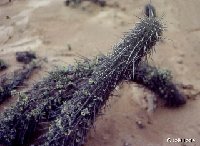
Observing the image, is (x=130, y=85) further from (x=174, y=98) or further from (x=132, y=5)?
(x=132, y=5)

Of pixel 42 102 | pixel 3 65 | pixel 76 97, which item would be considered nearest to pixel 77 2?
pixel 3 65

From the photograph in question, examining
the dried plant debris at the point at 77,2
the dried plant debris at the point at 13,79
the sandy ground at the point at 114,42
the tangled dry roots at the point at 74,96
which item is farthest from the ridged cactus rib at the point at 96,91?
the dried plant debris at the point at 77,2

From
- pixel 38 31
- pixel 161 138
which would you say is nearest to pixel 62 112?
pixel 161 138

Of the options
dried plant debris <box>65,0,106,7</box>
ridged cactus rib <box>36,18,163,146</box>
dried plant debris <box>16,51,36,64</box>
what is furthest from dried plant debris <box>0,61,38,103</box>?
dried plant debris <box>65,0,106,7</box>

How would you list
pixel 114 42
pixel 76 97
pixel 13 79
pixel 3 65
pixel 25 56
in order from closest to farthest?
1. pixel 76 97
2. pixel 13 79
3. pixel 3 65
4. pixel 25 56
5. pixel 114 42

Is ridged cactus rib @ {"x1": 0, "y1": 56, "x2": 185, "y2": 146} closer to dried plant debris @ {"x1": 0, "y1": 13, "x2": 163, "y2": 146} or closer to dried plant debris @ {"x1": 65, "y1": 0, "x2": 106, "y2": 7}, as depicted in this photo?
dried plant debris @ {"x1": 0, "y1": 13, "x2": 163, "y2": 146}

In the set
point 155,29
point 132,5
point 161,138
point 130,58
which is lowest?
point 161,138

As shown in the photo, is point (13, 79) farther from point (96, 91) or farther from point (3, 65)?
point (96, 91)
